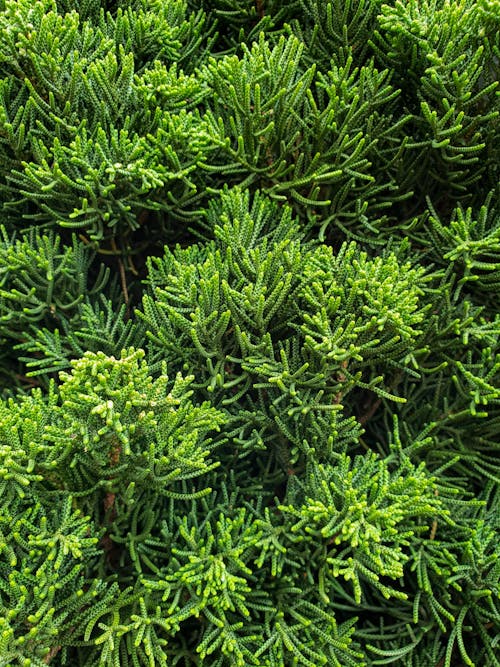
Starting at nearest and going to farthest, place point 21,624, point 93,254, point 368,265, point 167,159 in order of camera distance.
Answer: point 21,624 → point 368,265 → point 167,159 → point 93,254

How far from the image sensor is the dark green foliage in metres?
1.61

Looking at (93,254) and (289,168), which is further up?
(289,168)

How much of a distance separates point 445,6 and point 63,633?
7.33 ft

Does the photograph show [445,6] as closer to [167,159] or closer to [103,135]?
[167,159]

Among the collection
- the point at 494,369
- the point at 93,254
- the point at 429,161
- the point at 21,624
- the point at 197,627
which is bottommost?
the point at 197,627

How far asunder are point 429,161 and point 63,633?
6.37 ft

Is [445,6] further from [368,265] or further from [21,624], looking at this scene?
[21,624]

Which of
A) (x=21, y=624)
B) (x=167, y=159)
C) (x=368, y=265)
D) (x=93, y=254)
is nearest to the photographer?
(x=21, y=624)

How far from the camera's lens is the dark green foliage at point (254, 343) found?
1.61m

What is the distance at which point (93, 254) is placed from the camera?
2041mm

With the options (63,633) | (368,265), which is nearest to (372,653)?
(63,633)

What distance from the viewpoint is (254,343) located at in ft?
6.10

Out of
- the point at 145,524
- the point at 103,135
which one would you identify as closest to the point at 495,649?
the point at 145,524

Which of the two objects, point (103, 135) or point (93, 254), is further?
point (93, 254)
